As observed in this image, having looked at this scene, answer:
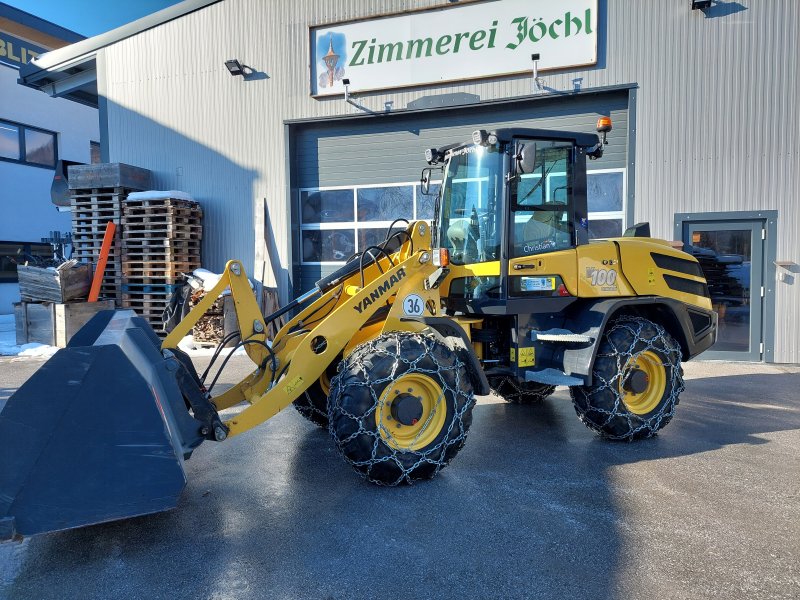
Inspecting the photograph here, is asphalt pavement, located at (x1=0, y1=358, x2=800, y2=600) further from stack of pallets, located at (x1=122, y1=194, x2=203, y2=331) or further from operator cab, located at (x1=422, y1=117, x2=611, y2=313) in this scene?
stack of pallets, located at (x1=122, y1=194, x2=203, y2=331)

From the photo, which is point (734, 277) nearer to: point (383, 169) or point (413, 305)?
point (383, 169)

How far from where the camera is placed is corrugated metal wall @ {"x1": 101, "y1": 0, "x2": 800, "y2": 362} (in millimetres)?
8648

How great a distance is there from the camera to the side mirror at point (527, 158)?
13.9 feet

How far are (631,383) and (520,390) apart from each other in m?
1.46

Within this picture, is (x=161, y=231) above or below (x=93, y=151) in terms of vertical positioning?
below

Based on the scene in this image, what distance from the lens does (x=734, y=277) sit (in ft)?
29.2

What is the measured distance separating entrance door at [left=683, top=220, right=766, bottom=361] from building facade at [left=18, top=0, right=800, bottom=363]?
0.02 m

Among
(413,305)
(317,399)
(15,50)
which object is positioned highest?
(15,50)

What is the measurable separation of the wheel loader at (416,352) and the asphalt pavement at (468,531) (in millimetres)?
320

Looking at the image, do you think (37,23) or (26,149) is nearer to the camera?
(26,149)

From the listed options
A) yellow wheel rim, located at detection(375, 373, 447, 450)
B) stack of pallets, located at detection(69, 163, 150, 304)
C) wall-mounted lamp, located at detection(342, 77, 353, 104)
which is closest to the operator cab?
yellow wheel rim, located at detection(375, 373, 447, 450)

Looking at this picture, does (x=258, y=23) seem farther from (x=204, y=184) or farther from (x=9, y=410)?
(x=9, y=410)

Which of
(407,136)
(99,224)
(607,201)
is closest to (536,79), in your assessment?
(607,201)

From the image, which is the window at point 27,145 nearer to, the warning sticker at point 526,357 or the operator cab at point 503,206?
the operator cab at point 503,206
